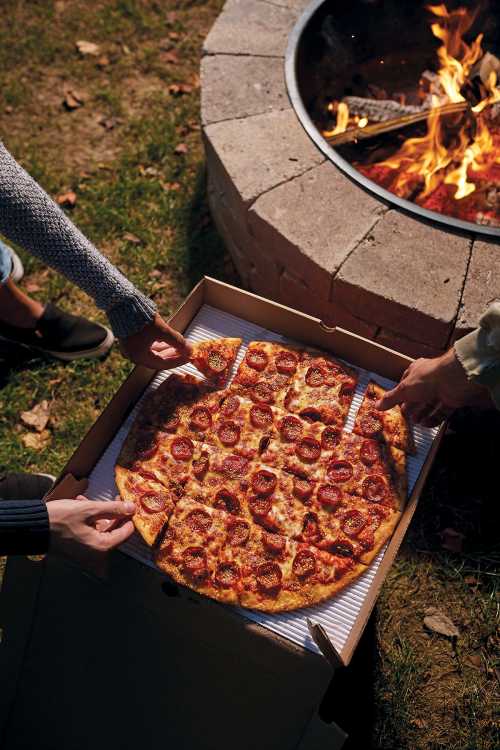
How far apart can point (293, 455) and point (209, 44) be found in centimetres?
271

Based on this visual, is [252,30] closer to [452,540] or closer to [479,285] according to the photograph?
[479,285]

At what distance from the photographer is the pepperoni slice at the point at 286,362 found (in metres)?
3.01

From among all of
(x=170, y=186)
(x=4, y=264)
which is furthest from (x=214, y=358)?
(x=170, y=186)

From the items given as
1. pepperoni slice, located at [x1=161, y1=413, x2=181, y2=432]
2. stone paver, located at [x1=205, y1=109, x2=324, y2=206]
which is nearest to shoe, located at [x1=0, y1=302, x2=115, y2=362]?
pepperoni slice, located at [x1=161, y1=413, x2=181, y2=432]

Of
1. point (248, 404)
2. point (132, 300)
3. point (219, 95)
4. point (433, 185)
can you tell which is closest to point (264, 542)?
point (248, 404)

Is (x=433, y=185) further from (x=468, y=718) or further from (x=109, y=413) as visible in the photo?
(x=468, y=718)

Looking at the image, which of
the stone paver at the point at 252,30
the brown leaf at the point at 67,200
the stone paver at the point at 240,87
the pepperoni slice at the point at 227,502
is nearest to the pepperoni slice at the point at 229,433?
the pepperoni slice at the point at 227,502

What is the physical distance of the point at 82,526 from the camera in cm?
233

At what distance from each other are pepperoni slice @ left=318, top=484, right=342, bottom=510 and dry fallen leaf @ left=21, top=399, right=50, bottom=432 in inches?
75.2

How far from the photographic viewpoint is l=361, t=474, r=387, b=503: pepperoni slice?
269 centimetres

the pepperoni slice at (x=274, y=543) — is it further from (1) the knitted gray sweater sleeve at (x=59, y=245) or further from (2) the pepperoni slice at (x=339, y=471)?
(1) the knitted gray sweater sleeve at (x=59, y=245)

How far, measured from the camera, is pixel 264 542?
2.64 metres

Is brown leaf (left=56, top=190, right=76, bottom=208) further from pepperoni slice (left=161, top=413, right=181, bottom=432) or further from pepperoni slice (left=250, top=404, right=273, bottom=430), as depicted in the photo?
pepperoni slice (left=250, top=404, right=273, bottom=430)

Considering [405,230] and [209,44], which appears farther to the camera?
[209,44]
